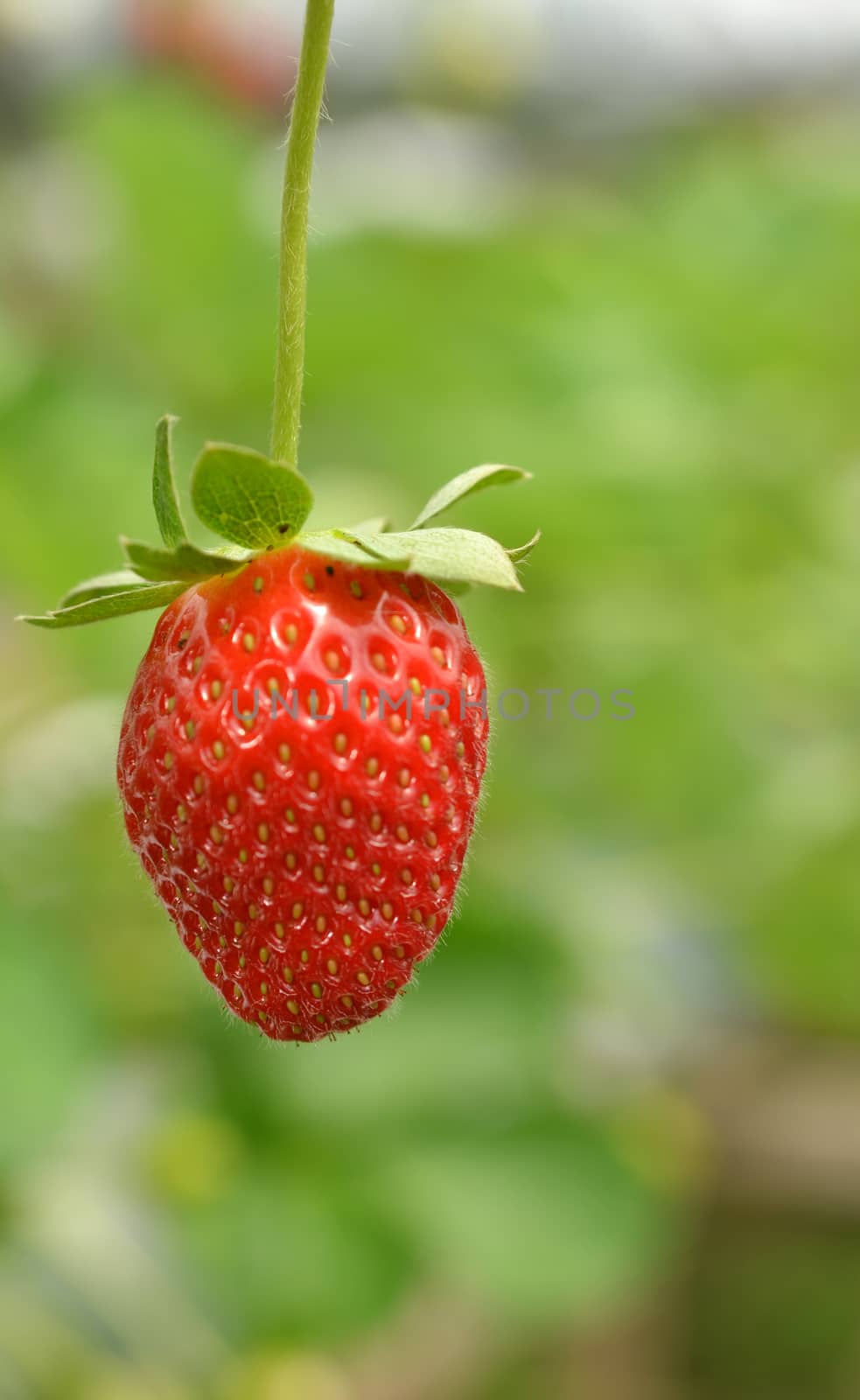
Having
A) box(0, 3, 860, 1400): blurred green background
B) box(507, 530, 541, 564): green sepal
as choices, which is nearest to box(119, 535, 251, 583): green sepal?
box(507, 530, 541, 564): green sepal

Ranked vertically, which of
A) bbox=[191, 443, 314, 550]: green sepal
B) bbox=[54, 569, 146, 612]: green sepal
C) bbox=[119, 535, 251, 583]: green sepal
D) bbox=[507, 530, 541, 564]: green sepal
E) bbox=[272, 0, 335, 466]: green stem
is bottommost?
bbox=[54, 569, 146, 612]: green sepal

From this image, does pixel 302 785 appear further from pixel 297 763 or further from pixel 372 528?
pixel 372 528

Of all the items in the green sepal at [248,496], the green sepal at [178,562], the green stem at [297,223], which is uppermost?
the green stem at [297,223]

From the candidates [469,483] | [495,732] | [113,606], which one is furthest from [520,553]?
[495,732]

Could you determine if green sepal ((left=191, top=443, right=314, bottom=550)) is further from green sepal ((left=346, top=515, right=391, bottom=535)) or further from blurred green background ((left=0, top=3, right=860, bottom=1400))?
blurred green background ((left=0, top=3, right=860, bottom=1400))

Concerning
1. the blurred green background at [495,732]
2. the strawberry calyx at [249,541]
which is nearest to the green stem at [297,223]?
the strawberry calyx at [249,541]
